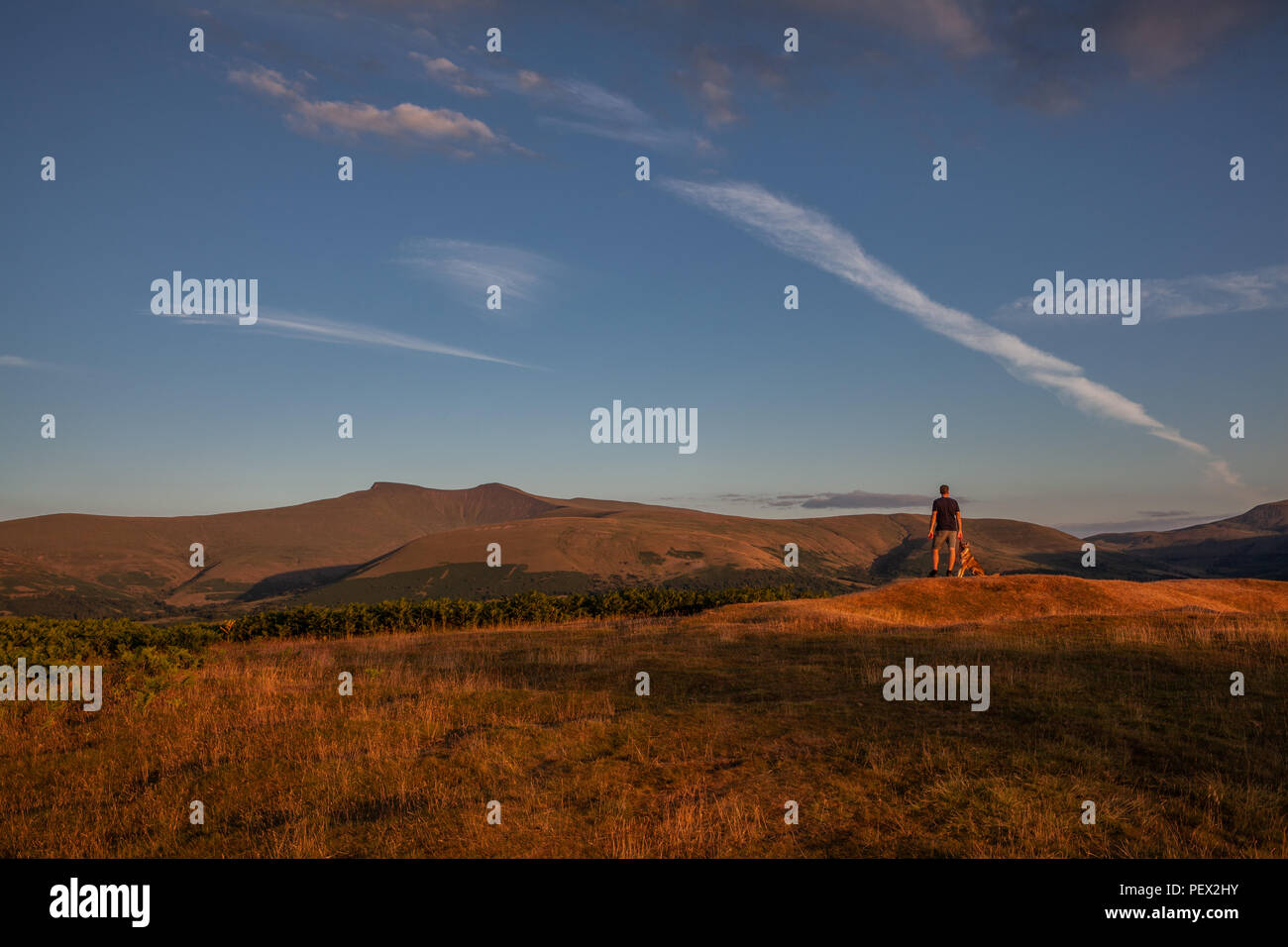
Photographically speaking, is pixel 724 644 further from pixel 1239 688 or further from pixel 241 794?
pixel 241 794

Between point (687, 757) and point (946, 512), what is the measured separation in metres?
23.7

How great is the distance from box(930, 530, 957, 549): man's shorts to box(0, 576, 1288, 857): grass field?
37.5ft

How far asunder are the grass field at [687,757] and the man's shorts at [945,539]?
37.5ft

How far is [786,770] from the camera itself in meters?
10.1

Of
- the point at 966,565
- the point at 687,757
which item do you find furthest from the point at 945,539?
the point at 687,757

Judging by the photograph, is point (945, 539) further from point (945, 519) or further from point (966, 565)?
point (966, 565)

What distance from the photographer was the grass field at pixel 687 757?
8203 millimetres

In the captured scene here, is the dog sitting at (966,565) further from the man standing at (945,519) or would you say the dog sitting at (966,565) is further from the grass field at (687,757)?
the grass field at (687,757)

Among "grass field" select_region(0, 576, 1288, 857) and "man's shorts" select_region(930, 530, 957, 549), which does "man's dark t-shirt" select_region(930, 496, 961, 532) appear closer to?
"man's shorts" select_region(930, 530, 957, 549)

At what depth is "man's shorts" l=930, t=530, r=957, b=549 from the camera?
3192cm

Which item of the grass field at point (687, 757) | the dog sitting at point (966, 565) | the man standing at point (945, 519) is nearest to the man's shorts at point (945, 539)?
the man standing at point (945, 519)

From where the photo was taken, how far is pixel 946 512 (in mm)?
31281
